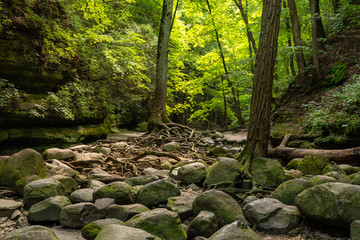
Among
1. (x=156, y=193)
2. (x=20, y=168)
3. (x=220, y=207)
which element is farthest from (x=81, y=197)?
(x=220, y=207)

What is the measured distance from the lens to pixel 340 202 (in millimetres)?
2412

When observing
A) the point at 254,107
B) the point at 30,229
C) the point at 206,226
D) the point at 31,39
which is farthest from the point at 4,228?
the point at 31,39

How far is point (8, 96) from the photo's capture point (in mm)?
6566

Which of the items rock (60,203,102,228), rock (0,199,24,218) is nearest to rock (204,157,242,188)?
rock (60,203,102,228)

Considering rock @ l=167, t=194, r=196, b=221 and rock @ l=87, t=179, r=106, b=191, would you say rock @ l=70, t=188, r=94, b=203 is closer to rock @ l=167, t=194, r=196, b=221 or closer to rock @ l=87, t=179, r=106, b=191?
rock @ l=87, t=179, r=106, b=191

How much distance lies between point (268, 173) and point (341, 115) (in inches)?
138

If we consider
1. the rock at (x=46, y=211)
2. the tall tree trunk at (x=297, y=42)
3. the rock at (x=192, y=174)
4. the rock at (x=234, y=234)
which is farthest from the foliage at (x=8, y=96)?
the tall tree trunk at (x=297, y=42)

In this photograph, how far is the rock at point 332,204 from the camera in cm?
238

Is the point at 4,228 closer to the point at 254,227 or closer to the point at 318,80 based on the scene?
the point at 254,227

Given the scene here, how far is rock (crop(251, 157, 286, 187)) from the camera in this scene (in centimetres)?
390

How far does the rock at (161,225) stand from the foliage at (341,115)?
489cm

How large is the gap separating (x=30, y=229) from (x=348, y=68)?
9.78 metres

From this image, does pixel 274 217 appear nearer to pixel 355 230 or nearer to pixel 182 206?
pixel 355 230

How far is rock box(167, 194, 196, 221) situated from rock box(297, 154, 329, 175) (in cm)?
246
